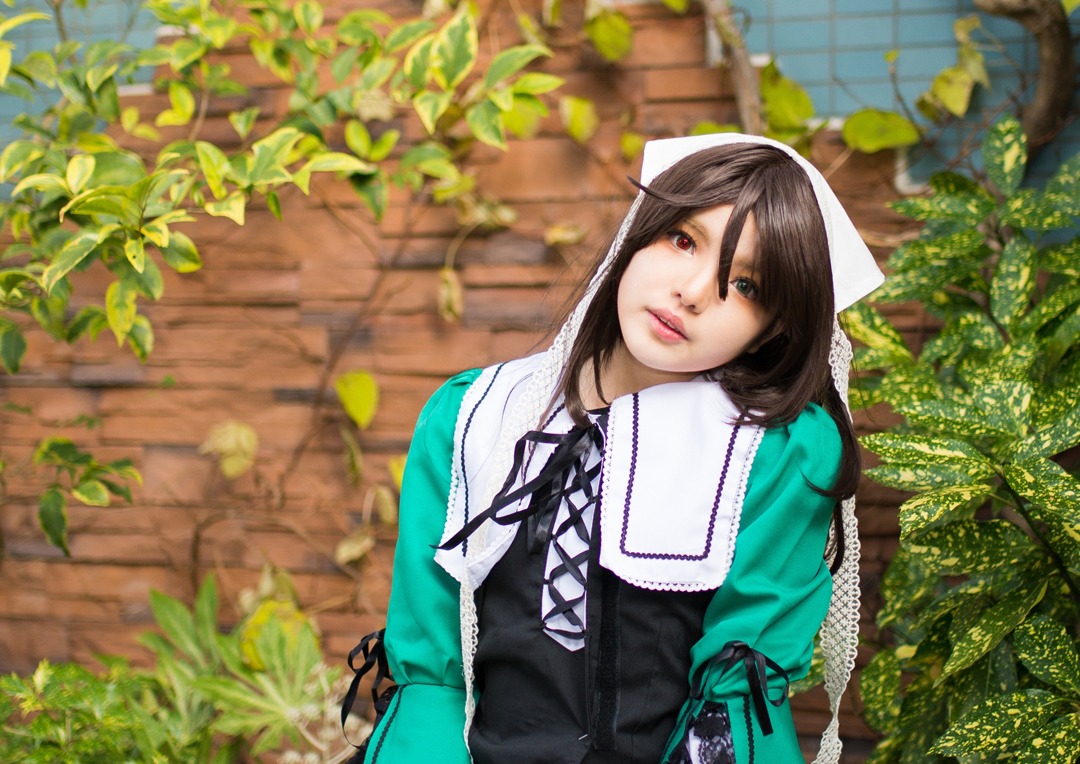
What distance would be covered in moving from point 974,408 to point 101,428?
1.74m

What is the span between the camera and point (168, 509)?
6.81ft

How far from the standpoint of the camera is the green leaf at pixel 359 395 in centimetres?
194

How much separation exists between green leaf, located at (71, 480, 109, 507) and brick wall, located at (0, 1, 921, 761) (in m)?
0.28

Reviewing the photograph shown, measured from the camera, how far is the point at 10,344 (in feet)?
5.56

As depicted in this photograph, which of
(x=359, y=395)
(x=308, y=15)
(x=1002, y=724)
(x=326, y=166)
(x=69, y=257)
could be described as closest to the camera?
(x=1002, y=724)

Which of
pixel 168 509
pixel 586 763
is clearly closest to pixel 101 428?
pixel 168 509

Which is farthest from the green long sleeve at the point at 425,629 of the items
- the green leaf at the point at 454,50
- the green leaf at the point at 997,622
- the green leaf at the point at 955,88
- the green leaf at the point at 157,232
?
the green leaf at the point at 955,88

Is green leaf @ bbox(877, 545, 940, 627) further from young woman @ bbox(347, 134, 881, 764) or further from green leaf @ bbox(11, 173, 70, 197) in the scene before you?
green leaf @ bbox(11, 173, 70, 197)

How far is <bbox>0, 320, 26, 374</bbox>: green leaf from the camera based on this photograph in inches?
66.4

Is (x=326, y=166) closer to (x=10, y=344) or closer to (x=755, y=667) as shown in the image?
(x=10, y=344)

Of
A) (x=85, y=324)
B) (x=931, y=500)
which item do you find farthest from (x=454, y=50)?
(x=931, y=500)

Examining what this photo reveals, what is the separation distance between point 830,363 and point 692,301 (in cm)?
25

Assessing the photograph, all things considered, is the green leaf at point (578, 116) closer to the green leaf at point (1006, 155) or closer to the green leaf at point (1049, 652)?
the green leaf at point (1006, 155)

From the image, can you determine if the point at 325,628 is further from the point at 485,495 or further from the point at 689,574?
the point at 689,574
